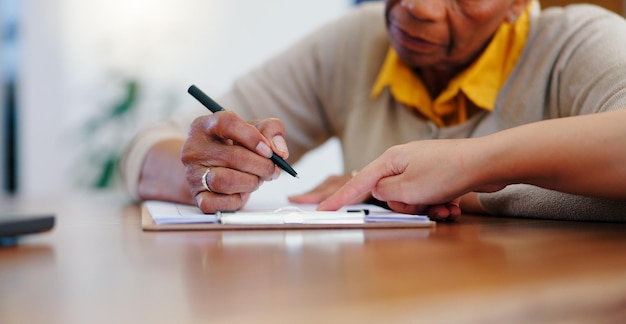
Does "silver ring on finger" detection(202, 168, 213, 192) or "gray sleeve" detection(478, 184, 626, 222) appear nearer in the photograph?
"gray sleeve" detection(478, 184, 626, 222)

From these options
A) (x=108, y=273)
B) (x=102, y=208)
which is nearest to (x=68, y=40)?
(x=102, y=208)

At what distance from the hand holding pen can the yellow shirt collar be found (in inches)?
22.4

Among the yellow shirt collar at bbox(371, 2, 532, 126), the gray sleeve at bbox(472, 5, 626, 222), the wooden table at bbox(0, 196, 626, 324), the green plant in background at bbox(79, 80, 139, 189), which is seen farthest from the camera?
the green plant in background at bbox(79, 80, 139, 189)

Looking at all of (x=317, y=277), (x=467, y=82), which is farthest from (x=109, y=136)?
(x=317, y=277)

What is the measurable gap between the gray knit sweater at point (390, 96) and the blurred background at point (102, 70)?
2.56 m

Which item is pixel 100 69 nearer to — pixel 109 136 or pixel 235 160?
pixel 109 136

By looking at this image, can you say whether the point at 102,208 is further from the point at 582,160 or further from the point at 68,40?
the point at 68,40

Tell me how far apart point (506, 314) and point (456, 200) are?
56cm

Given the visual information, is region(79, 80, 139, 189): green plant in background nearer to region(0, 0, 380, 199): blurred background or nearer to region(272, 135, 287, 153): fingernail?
region(0, 0, 380, 199): blurred background

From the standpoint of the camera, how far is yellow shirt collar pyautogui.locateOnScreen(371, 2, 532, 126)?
141 centimetres

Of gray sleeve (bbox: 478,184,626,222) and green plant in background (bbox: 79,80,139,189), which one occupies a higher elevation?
green plant in background (bbox: 79,80,139,189)

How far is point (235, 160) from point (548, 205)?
398mm

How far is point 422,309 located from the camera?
0.36 metres

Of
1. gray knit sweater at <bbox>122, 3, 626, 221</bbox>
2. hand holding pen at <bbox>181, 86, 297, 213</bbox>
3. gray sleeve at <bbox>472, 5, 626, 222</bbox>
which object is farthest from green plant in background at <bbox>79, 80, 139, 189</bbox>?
hand holding pen at <bbox>181, 86, 297, 213</bbox>
